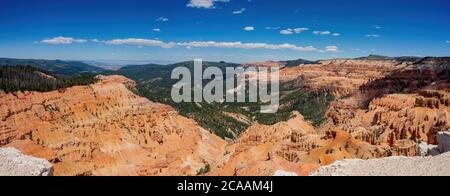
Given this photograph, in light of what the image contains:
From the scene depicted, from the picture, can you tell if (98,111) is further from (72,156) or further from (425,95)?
(425,95)

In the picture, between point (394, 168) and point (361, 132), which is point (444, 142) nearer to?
point (394, 168)

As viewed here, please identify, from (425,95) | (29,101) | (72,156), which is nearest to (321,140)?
(72,156)

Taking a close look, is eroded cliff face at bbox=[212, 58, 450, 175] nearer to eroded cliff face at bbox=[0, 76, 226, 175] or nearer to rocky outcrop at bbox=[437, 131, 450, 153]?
rocky outcrop at bbox=[437, 131, 450, 153]

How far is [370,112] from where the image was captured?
106688 mm

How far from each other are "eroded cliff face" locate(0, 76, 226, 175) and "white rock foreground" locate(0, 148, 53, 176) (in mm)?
23076

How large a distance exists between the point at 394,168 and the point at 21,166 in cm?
2272

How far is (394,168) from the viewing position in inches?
973

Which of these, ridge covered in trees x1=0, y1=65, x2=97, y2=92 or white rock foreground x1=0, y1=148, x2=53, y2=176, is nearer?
white rock foreground x1=0, y1=148, x2=53, y2=176

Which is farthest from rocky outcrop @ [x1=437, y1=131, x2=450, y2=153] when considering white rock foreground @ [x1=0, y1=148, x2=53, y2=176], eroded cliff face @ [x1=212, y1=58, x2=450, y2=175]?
white rock foreground @ [x1=0, y1=148, x2=53, y2=176]

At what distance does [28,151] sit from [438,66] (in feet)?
462

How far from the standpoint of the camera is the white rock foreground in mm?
26094

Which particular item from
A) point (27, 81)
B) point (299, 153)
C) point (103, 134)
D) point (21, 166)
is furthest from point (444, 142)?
point (27, 81)

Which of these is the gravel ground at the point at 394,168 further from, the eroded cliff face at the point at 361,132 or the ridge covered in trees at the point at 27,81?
the ridge covered in trees at the point at 27,81
